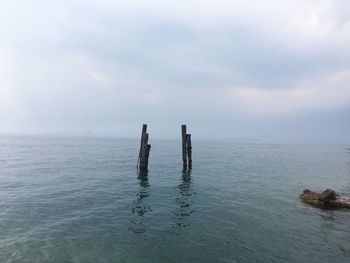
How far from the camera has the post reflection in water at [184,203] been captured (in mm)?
18275

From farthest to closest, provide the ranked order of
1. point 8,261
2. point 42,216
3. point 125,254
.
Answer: point 42,216 → point 125,254 → point 8,261

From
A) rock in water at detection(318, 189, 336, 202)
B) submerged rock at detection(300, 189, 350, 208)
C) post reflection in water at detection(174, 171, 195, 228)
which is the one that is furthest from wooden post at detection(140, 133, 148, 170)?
rock in water at detection(318, 189, 336, 202)

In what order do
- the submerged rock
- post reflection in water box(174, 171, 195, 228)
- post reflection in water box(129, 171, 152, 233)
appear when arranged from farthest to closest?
the submerged rock, post reflection in water box(174, 171, 195, 228), post reflection in water box(129, 171, 152, 233)

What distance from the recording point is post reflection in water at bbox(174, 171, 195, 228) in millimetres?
18275

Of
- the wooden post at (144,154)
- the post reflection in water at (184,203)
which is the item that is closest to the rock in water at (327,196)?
the post reflection in water at (184,203)

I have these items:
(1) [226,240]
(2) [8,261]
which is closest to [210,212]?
(1) [226,240]

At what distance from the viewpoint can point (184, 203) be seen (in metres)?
22.9

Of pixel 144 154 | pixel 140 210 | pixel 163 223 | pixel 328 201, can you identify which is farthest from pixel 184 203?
pixel 144 154

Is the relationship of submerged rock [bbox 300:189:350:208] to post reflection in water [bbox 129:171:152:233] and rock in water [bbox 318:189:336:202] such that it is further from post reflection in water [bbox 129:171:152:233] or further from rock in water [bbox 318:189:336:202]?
post reflection in water [bbox 129:171:152:233]

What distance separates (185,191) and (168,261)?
14749 mm

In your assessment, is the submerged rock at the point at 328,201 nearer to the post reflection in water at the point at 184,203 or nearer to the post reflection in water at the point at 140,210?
the post reflection in water at the point at 184,203

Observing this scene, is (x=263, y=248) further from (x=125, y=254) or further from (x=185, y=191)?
(x=185, y=191)

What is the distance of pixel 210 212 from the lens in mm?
20391

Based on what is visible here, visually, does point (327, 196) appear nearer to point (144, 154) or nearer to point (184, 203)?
point (184, 203)
